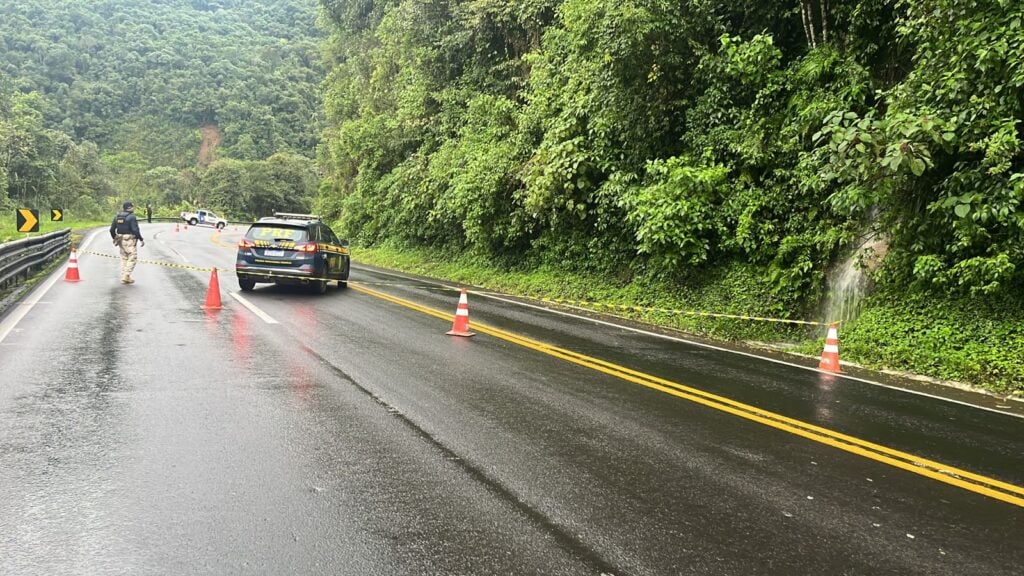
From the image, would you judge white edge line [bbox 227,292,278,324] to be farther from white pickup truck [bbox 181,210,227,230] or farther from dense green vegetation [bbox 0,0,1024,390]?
white pickup truck [bbox 181,210,227,230]

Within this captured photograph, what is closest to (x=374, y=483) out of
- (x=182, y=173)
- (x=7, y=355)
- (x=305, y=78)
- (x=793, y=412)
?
(x=793, y=412)

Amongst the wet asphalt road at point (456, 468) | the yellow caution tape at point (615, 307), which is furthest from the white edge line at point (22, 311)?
the yellow caution tape at point (615, 307)

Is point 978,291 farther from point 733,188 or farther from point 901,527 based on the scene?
point 901,527

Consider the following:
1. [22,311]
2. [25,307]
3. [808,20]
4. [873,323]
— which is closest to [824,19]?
[808,20]

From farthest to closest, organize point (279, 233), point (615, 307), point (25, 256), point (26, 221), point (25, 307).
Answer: point (26, 221), point (25, 256), point (615, 307), point (279, 233), point (25, 307)

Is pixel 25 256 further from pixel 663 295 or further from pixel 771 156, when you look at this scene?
pixel 771 156

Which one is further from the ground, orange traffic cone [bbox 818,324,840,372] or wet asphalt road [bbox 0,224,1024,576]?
orange traffic cone [bbox 818,324,840,372]

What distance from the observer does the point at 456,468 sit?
14.8ft

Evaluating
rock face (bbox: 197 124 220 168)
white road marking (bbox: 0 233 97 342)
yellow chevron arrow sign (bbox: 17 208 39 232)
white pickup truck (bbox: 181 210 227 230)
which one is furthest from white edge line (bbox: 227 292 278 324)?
rock face (bbox: 197 124 220 168)

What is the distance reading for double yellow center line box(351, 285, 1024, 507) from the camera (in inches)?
181

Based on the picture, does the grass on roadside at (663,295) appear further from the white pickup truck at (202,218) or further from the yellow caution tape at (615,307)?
the white pickup truck at (202,218)

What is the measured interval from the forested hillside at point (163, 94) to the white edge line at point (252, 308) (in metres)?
68.0

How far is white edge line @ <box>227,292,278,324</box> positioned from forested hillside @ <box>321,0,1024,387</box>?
278 inches

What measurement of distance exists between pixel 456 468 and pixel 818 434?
3213 millimetres
